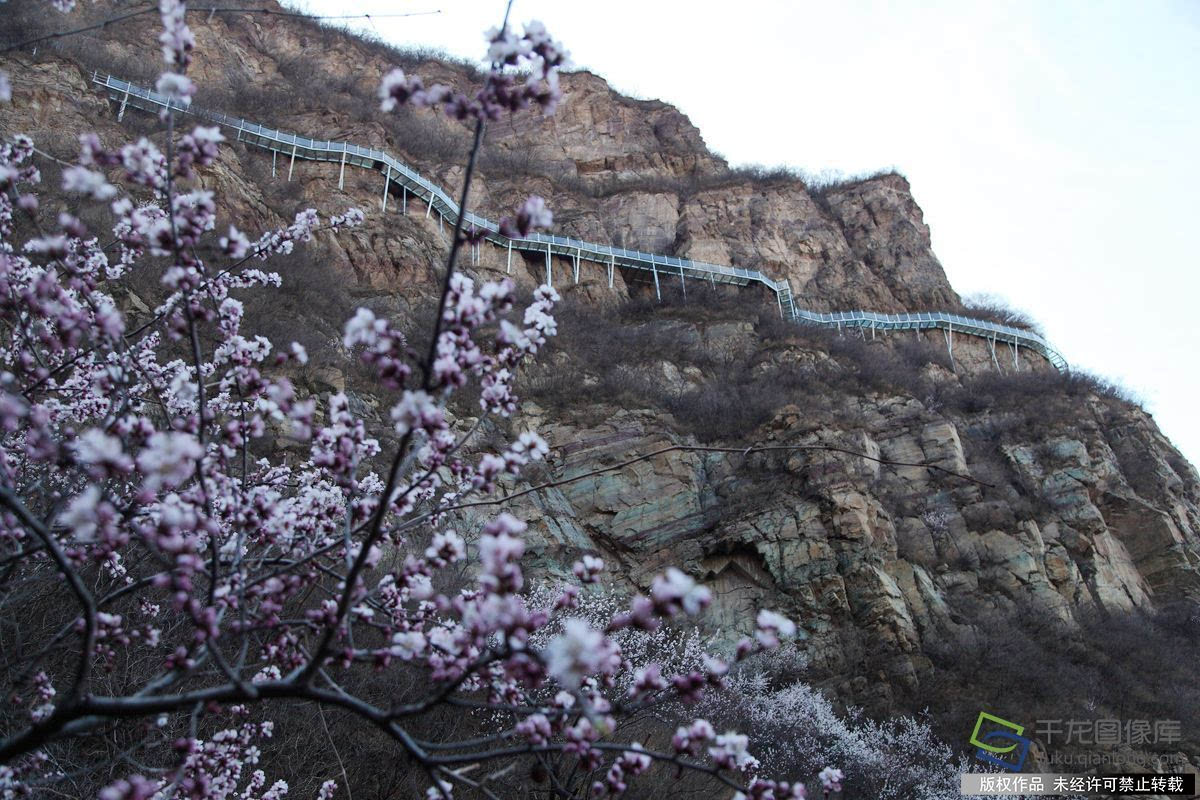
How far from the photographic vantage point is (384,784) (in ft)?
34.5

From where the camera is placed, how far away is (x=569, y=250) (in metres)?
39.8

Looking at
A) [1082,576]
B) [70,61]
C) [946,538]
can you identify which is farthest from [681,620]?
[70,61]

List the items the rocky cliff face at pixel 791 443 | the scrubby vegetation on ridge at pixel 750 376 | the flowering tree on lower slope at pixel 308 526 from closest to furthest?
the flowering tree on lower slope at pixel 308 526
the rocky cliff face at pixel 791 443
the scrubby vegetation on ridge at pixel 750 376

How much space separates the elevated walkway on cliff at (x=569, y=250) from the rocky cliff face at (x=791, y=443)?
86 centimetres

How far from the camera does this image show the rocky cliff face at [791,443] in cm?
2102

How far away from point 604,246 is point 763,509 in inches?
880

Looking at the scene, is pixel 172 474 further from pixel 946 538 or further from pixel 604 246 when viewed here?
pixel 604 246

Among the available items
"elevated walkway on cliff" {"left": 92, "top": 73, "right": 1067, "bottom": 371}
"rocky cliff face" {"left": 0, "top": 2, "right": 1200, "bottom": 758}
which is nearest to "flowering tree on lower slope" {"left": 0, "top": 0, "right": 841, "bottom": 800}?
"rocky cliff face" {"left": 0, "top": 2, "right": 1200, "bottom": 758}
